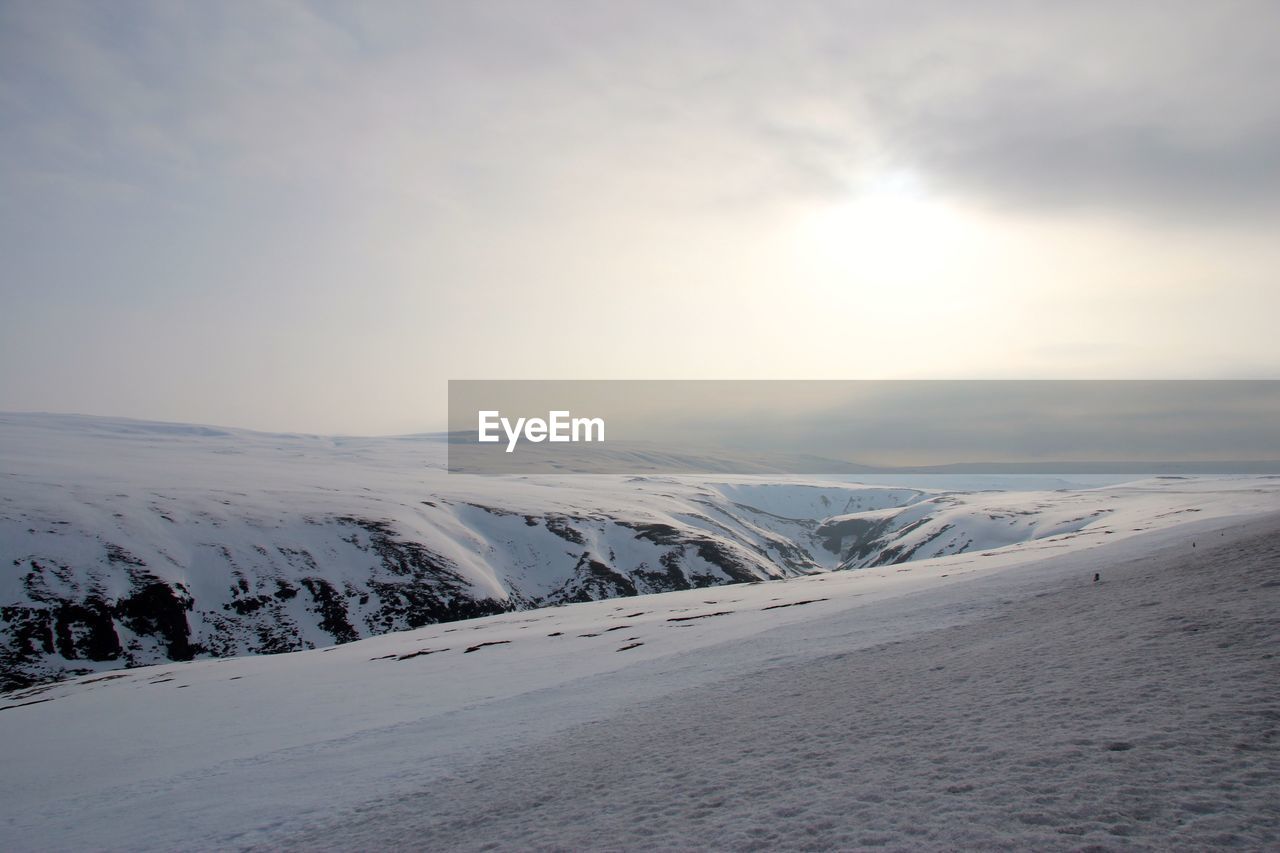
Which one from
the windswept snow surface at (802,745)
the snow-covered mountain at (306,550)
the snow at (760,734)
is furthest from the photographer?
the snow-covered mountain at (306,550)

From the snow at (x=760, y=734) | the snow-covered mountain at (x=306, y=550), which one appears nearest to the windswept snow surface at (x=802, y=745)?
the snow at (x=760, y=734)

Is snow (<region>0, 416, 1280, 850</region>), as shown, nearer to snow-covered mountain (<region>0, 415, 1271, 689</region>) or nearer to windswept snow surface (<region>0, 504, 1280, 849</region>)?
windswept snow surface (<region>0, 504, 1280, 849</region>)

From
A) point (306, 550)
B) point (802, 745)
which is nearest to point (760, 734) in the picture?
point (802, 745)

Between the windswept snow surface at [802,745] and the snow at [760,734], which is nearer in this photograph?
the windswept snow surface at [802,745]

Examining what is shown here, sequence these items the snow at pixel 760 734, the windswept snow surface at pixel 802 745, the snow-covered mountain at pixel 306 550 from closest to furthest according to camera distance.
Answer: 1. the windswept snow surface at pixel 802 745
2. the snow at pixel 760 734
3. the snow-covered mountain at pixel 306 550

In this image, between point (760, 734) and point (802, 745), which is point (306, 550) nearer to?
point (760, 734)

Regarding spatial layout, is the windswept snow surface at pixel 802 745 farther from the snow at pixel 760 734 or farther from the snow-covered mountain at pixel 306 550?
the snow-covered mountain at pixel 306 550

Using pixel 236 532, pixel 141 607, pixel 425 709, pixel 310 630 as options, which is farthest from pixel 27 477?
pixel 425 709

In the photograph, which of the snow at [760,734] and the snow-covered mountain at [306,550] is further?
the snow-covered mountain at [306,550]

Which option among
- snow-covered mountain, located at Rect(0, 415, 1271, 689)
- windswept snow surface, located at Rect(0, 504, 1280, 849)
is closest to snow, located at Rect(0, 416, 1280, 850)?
windswept snow surface, located at Rect(0, 504, 1280, 849)

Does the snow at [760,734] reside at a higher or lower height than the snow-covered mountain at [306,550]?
higher
